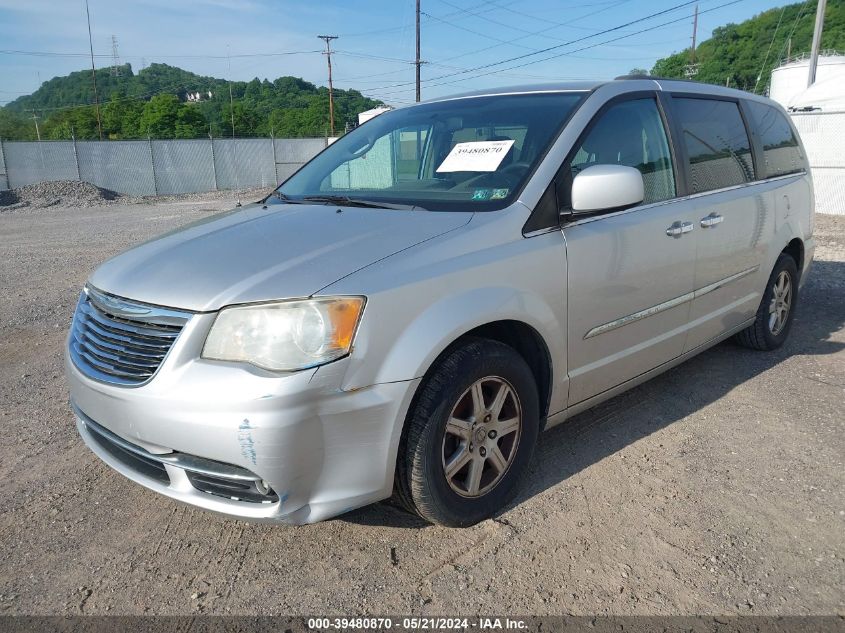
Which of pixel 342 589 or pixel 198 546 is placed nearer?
pixel 342 589

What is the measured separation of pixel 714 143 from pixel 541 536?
2671 millimetres

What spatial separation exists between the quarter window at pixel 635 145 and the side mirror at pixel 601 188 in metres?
0.20

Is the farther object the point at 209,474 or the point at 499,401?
the point at 499,401

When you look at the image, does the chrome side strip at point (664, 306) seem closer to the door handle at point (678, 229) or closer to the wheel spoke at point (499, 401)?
the door handle at point (678, 229)

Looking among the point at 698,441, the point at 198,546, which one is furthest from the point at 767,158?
the point at 198,546

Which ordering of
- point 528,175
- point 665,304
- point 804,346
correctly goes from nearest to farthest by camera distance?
point 528,175, point 665,304, point 804,346

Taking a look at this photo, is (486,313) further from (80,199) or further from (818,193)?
(80,199)

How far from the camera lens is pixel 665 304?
3467mm

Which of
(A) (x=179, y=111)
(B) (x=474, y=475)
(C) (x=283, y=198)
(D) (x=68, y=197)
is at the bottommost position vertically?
(D) (x=68, y=197)

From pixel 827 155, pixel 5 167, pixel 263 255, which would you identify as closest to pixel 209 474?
pixel 263 255

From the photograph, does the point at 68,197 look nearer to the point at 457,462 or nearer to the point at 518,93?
the point at 518,93

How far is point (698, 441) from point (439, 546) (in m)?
1.66

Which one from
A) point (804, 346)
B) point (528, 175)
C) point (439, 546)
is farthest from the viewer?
point (804, 346)

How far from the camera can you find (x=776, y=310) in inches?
190
